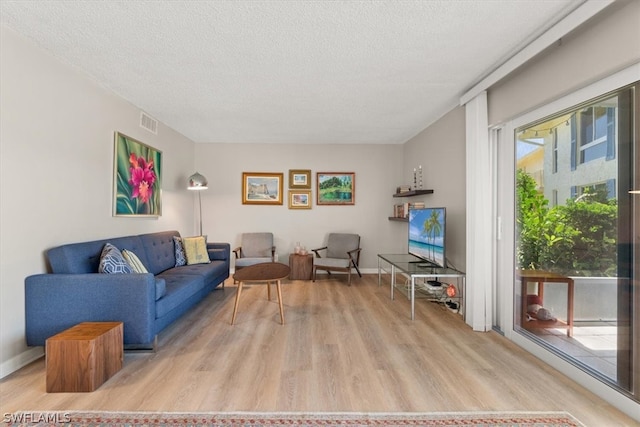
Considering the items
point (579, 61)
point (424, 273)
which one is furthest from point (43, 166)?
point (579, 61)

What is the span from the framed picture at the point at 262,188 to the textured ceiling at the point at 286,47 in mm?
1890

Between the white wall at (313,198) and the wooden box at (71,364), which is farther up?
the white wall at (313,198)

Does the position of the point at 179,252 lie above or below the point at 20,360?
above

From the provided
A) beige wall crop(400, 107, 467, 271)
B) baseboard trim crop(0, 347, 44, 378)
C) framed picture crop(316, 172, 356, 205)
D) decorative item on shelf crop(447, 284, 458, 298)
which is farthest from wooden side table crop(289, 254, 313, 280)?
baseboard trim crop(0, 347, 44, 378)

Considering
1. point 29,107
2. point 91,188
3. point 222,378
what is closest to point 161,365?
point 222,378

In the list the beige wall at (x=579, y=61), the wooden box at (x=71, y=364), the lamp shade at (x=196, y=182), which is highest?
the beige wall at (x=579, y=61)

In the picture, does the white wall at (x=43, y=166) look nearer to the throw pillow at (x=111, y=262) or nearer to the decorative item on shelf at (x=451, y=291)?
the throw pillow at (x=111, y=262)

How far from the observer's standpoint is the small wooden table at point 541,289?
7.16 feet

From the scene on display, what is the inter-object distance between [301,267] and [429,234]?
2.40 metres

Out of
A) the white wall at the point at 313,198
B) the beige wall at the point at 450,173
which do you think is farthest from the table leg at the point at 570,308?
the white wall at the point at 313,198

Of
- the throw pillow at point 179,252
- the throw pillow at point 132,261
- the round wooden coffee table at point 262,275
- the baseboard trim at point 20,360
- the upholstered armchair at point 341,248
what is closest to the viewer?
the baseboard trim at point 20,360

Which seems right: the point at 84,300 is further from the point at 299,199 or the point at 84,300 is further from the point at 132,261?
the point at 299,199

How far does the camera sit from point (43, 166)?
2367 mm

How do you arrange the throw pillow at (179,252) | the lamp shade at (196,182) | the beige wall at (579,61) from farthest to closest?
the lamp shade at (196,182) < the throw pillow at (179,252) < the beige wall at (579,61)
